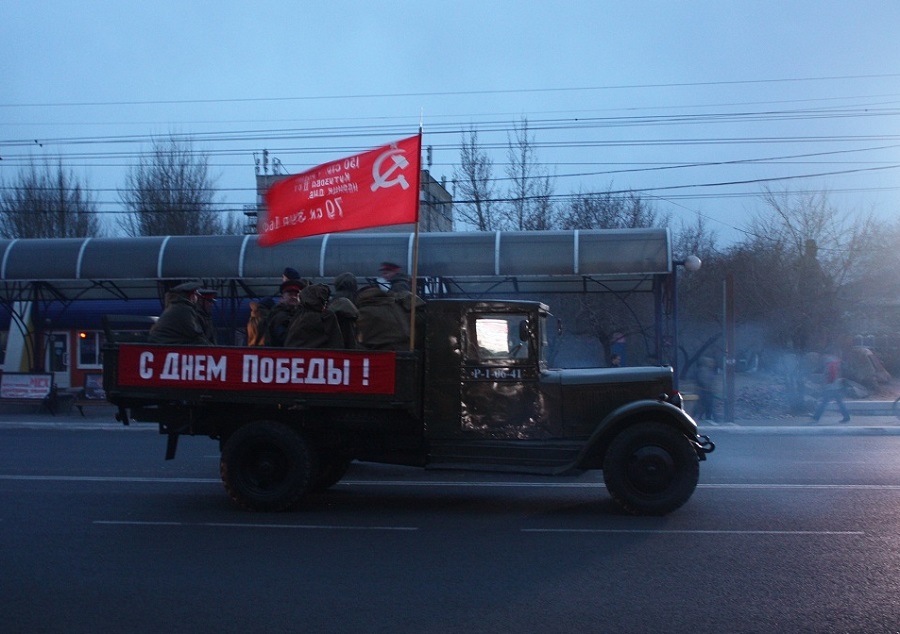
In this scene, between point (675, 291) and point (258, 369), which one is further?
point (675, 291)

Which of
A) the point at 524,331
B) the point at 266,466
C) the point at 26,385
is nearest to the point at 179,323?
the point at 266,466

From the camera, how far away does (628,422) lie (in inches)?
332

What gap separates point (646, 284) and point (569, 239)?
364 centimetres

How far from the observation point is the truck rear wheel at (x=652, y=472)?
8.19 meters

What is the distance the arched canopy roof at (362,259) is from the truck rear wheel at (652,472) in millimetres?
11050

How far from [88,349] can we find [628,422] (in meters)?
26.4

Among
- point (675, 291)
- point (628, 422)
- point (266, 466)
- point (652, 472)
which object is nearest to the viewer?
point (652, 472)

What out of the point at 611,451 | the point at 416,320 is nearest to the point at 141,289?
the point at 416,320

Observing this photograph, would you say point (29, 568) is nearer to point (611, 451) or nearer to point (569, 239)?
point (611, 451)

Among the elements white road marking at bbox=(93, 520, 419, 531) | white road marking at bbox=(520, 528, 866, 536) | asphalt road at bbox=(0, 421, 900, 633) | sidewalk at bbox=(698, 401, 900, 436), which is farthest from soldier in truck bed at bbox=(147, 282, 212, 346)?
sidewalk at bbox=(698, 401, 900, 436)

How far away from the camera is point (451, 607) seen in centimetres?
547

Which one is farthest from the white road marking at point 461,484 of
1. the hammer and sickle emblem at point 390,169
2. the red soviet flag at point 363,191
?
the hammer and sickle emblem at point 390,169

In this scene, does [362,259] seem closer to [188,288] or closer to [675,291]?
[675,291]

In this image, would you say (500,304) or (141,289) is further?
(141,289)
